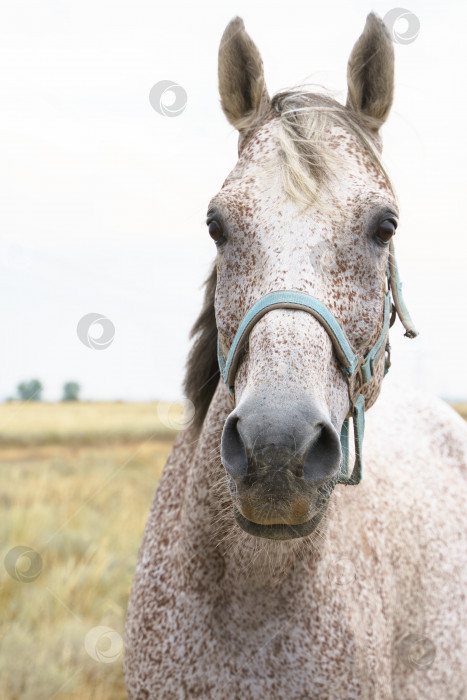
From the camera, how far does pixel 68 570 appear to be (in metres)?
6.51

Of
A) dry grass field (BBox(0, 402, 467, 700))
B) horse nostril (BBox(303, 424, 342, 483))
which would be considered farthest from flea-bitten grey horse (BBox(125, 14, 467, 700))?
dry grass field (BBox(0, 402, 467, 700))

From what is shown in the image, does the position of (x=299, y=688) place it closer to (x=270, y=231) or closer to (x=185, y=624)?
(x=185, y=624)

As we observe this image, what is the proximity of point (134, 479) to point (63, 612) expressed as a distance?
20.2 feet

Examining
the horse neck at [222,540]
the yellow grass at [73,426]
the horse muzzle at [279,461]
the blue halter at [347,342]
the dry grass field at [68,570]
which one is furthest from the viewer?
the yellow grass at [73,426]

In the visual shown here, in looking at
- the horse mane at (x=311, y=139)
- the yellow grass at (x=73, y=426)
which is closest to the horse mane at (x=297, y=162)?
the horse mane at (x=311, y=139)

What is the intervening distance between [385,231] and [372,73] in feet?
2.51

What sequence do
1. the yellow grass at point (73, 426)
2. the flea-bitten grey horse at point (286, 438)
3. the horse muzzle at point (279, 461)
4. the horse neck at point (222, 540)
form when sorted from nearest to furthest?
the horse muzzle at point (279, 461)
the flea-bitten grey horse at point (286, 438)
the horse neck at point (222, 540)
the yellow grass at point (73, 426)

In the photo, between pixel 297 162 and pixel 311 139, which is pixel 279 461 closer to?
pixel 297 162

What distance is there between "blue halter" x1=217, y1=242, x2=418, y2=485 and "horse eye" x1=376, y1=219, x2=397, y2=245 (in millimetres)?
229

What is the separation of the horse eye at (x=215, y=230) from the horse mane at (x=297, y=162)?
11.6 inches

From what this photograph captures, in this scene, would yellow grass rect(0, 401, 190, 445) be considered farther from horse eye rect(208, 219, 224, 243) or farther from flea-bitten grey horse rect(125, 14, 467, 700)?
horse eye rect(208, 219, 224, 243)

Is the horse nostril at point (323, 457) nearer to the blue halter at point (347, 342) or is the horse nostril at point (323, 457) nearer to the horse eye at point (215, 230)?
the blue halter at point (347, 342)

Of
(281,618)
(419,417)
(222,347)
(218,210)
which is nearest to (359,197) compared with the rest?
(218,210)

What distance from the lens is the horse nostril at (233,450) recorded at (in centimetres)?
184
